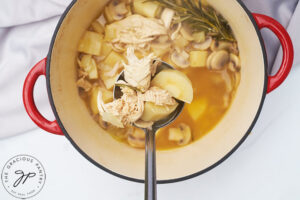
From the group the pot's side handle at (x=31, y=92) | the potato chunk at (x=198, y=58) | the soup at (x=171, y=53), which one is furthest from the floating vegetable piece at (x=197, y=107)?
the pot's side handle at (x=31, y=92)

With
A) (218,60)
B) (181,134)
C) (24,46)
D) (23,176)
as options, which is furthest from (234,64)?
(23,176)

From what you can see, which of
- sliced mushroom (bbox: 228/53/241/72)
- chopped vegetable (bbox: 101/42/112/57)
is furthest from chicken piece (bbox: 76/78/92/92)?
sliced mushroom (bbox: 228/53/241/72)

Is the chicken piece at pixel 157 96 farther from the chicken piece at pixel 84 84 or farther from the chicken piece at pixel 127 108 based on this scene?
the chicken piece at pixel 84 84

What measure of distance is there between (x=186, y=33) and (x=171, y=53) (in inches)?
3.0

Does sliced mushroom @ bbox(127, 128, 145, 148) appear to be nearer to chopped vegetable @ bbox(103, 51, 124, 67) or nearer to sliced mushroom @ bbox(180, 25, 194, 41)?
chopped vegetable @ bbox(103, 51, 124, 67)

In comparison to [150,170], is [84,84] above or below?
above

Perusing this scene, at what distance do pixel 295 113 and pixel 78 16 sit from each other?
73 centimetres

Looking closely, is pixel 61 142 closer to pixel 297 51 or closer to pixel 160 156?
pixel 160 156

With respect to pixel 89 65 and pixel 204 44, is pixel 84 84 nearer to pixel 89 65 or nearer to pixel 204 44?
pixel 89 65

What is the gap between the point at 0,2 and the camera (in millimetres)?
1168

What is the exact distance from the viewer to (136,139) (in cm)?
116

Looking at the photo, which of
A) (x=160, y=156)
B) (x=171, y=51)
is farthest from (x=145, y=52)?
(x=160, y=156)

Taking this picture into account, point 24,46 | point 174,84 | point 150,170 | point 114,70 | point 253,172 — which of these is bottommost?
point 150,170

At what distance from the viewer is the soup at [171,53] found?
3.62ft
